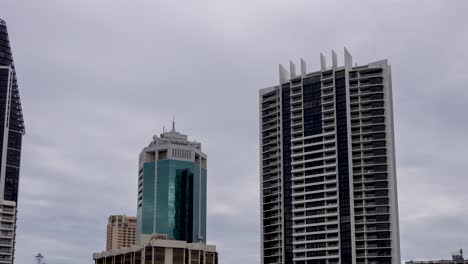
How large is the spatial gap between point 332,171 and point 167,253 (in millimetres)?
45397

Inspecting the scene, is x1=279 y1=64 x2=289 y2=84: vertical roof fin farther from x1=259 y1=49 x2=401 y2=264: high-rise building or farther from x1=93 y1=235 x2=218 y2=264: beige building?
x1=93 y1=235 x2=218 y2=264: beige building

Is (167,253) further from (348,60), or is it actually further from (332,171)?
(348,60)

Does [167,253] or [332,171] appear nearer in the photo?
[332,171]

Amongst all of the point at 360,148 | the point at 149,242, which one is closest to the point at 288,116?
the point at 360,148

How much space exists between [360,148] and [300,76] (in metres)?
26.7

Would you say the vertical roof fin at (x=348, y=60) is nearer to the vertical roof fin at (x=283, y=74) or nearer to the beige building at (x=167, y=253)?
the vertical roof fin at (x=283, y=74)

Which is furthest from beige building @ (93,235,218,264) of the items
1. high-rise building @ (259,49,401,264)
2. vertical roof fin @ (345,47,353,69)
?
vertical roof fin @ (345,47,353,69)

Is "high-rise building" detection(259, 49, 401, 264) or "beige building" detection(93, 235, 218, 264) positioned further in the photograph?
"beige building" detection(93, 235, 218, 264)

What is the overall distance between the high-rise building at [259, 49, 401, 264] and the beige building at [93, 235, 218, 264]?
1530 centimetres

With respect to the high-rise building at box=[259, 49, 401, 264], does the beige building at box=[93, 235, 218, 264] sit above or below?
below

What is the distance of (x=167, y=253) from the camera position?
584 feet

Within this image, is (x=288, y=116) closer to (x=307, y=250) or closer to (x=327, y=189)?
(x=327, y=189)

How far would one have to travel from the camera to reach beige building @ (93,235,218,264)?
579 ft

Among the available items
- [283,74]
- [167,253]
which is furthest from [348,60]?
[167,253]
